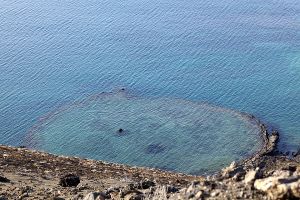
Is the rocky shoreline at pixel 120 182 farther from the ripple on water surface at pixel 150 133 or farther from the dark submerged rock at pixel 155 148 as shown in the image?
the dark submerged rock at pixel 155 148

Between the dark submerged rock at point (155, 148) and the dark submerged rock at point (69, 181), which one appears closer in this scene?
the dark submerged rock at point (69, 181)

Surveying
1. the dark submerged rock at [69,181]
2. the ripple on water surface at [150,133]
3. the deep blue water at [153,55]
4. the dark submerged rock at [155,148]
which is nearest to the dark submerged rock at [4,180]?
the dark submerged rock at [69,181]

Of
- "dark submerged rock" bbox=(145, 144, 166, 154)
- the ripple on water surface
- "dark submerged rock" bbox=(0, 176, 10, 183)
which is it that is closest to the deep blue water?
the ripple on water surface

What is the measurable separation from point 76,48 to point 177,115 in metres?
29.1

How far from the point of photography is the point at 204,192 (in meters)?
22.0

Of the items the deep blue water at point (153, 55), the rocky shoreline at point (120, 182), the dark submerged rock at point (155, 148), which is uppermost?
the deep blue water at point (153, 55)

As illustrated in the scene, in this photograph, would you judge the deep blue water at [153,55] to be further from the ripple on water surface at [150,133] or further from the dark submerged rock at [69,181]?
the dark submerged rock at [69,181]

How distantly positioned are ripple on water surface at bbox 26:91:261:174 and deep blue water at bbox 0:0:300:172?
282 centimetres

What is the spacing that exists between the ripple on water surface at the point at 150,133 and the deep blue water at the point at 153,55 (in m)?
2.82

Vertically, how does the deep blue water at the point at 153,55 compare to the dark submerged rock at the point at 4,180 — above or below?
above

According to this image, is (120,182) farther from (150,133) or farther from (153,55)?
(153,55)

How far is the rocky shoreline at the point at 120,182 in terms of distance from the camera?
2042cm

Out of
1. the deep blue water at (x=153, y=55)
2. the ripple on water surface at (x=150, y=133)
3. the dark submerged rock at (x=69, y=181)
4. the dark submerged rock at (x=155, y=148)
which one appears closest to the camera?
the dark submerged rock at (x=69, y=181)

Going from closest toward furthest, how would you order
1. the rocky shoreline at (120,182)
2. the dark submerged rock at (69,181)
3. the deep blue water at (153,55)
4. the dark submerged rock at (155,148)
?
the rocky shoreline at (120,182), the dark submerged rock at (69,181), the dark submerged rock at (155,148), the deep blue water at (153,55)
